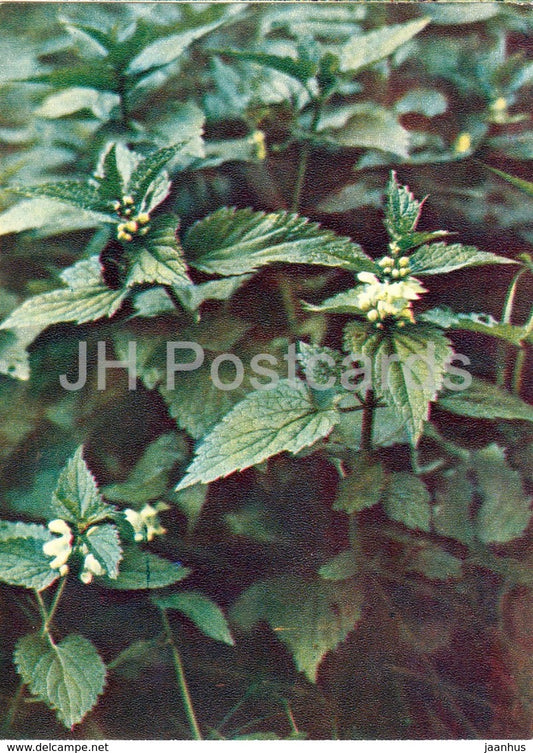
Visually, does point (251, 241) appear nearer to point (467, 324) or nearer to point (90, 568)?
point (467, 324)

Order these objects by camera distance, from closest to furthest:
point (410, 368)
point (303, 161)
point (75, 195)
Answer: point (410, 368) → point (75, 195) → point (303, 161)

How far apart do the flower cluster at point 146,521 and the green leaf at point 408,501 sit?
34cm

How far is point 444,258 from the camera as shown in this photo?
86 cm

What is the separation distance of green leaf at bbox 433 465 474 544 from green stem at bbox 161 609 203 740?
0.43 meters

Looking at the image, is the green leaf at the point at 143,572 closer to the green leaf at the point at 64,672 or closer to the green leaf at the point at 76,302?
the green leaf at the point at 64,672

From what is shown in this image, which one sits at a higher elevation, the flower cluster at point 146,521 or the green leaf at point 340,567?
the flower cluster at point 146,521

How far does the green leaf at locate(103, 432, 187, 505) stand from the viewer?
3.29 ft

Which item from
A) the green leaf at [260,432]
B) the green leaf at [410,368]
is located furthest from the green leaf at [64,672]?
the green leaf at [410,368]

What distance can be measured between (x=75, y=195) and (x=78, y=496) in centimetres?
42

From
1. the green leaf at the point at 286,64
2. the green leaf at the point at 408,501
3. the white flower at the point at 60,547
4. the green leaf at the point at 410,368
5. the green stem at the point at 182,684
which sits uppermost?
the green leaf at the point at 286,64

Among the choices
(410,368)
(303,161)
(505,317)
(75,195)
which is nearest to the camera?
(410,368)

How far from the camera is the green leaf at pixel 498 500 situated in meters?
1.00

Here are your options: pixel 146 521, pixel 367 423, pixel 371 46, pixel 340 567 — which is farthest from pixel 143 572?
pixel 371 46

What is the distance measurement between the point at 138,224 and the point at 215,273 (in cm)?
13
